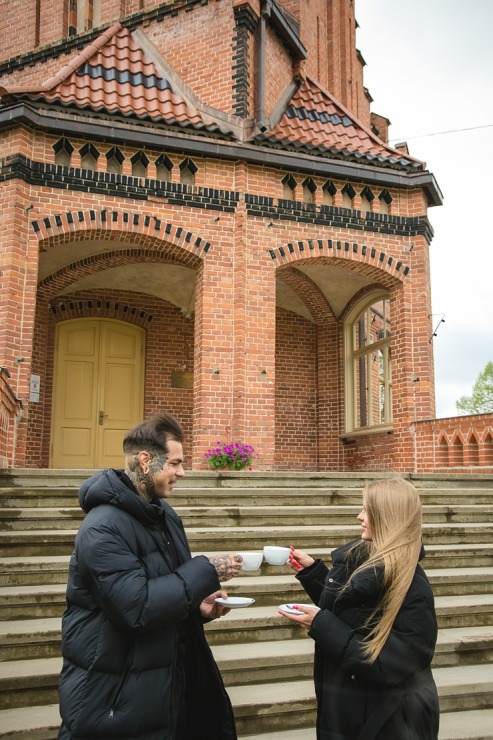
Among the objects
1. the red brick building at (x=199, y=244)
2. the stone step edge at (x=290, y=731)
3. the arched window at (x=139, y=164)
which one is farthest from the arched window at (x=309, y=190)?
the stone step edge at (x=290, y=731)

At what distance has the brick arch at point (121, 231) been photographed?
8.75 metres

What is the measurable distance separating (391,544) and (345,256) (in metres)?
8.24

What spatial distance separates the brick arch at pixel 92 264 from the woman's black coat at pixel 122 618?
28.2 ft

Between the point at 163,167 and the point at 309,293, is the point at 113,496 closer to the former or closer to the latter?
the point at 163,167

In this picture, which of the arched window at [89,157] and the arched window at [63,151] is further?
the arched window at [89,157]

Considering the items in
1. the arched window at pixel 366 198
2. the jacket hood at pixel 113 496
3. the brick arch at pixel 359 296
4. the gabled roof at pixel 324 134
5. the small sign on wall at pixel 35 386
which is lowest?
the jacket hood at pixel 113 496

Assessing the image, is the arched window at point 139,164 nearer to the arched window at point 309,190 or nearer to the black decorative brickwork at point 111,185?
the black decorative brickwork at point 111,185

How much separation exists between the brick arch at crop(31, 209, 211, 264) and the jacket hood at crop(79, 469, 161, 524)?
23.5ft

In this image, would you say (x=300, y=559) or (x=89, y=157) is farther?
(x=89, y=157)

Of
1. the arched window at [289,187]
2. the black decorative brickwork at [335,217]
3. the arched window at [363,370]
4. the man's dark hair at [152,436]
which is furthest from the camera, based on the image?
the arched window at [363,370]

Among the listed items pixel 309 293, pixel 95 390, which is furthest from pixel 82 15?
pixel 95 390

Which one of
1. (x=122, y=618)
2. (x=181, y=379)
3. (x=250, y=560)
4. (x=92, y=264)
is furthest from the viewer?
(x=181, y=379)

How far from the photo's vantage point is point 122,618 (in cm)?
194

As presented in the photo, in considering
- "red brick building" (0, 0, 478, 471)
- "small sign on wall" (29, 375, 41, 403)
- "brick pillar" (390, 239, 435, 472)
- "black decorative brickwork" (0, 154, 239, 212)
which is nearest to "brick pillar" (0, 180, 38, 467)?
"red brick building" (0, 0, 478, 471)
